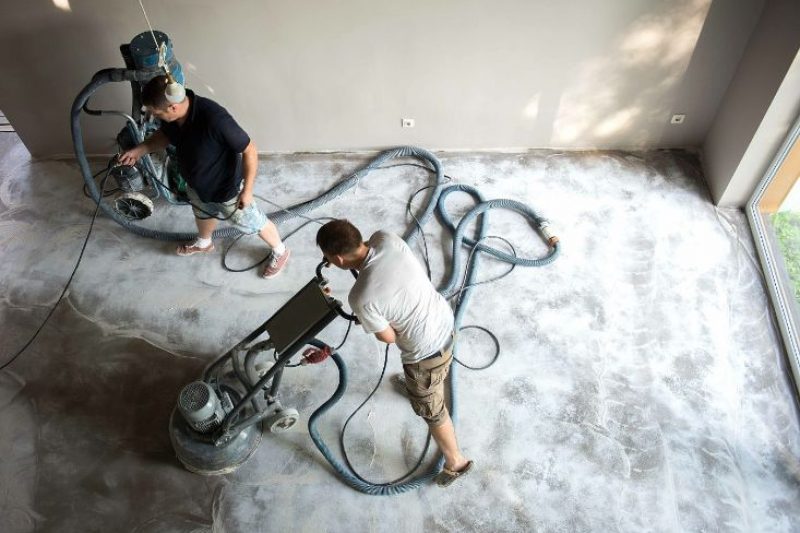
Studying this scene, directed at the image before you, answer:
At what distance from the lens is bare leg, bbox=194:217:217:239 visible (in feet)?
11.2

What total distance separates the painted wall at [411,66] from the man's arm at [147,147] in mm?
927

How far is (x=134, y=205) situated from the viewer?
3.56 m

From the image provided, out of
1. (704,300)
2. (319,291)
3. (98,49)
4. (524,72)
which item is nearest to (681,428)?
(704,300)

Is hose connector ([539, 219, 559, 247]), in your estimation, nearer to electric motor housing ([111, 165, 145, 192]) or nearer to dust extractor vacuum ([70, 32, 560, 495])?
dust extractor vacuum ([70, 32, 560, 495])

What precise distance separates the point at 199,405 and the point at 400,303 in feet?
3.31

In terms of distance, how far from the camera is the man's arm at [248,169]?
282 centimetres

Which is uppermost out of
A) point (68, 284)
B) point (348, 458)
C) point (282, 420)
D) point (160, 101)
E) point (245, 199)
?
point (160, 101)

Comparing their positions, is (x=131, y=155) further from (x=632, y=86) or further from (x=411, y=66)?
(x=632, y=86)

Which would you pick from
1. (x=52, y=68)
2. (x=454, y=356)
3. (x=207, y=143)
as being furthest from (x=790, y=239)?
(x=52, y=68)

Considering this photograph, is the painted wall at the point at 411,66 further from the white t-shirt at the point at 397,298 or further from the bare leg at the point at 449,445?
the bare leg at the point at 449,445

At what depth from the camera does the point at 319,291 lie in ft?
→ 7.43

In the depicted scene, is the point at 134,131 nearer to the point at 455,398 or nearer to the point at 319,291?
the point at 319,291

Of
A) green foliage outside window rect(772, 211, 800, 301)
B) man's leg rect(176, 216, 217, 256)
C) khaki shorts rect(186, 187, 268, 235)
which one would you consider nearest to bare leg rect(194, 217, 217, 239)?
man's leg rect(176, 216, 217, 256)

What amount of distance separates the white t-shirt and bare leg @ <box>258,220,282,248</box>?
126 centimetres
